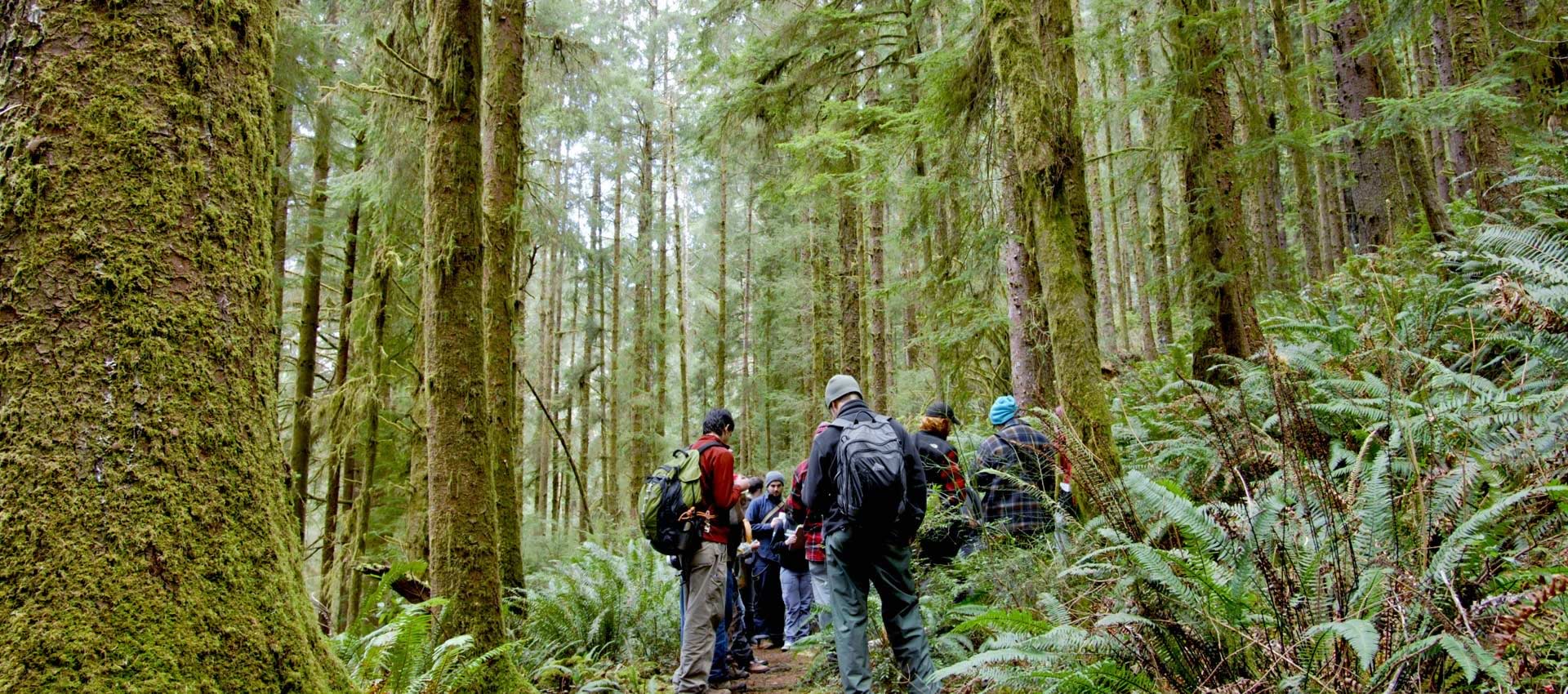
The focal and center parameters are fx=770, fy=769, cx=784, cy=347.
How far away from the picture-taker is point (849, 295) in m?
13.6

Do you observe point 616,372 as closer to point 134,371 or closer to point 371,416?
point 371,416

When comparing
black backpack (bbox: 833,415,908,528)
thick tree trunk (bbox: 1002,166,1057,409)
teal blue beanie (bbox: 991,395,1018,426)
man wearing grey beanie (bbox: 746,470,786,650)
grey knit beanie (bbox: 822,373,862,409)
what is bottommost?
man wearing grey beanie (bbox: 746,470,786,650)

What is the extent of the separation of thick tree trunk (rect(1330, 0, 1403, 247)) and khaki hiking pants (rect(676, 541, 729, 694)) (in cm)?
965

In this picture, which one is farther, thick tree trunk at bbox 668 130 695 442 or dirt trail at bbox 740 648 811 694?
thick tree trunk at bbox 668 130 695 442

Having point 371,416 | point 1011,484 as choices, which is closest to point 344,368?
point 371,416

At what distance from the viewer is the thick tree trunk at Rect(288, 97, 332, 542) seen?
991 cm

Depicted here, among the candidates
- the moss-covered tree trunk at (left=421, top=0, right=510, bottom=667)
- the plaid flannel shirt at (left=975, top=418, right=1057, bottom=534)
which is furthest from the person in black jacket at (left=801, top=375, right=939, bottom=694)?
the moss-covered tree trunk at (left=421, top=0, right=510, bottom=667)

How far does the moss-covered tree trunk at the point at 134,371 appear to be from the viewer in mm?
1747

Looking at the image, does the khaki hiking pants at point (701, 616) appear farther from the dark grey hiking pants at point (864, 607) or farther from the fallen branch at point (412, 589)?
the fallen branch at point (412, 589)

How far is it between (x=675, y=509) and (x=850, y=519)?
5.27 feet

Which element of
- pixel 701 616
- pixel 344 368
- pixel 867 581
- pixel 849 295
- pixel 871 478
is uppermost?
pixel 849 295

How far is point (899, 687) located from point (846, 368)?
8.45m

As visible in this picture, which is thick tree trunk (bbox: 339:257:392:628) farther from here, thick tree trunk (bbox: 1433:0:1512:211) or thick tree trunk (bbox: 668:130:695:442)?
thick tree trunk (bbox: 668:130:695:442)

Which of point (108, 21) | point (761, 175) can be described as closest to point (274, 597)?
point (108, 21)
